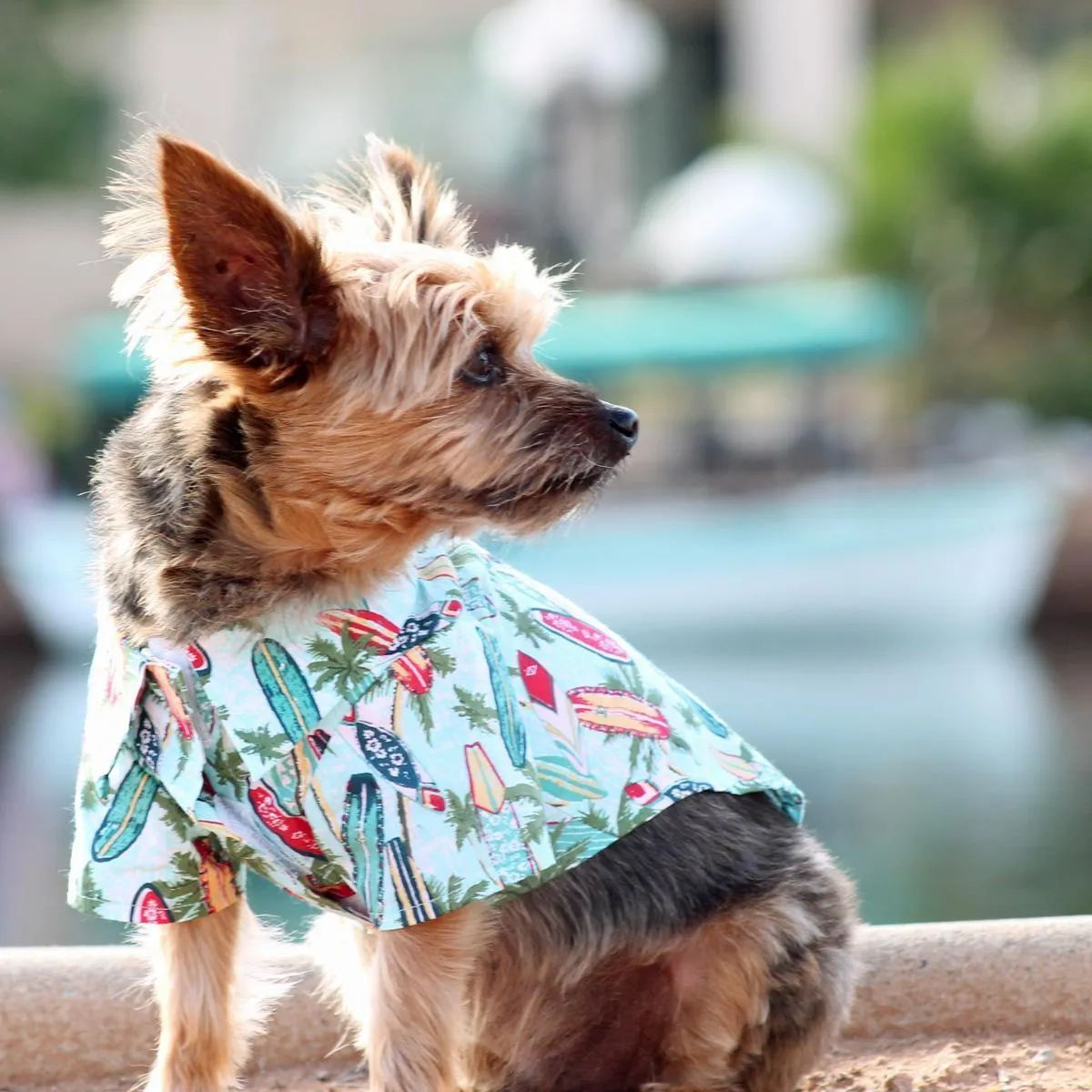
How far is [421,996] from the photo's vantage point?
11.3 ft

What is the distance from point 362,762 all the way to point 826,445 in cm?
1273

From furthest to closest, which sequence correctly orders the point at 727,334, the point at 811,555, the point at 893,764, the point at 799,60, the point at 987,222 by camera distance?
the point at 799,60, the point at 987,222, the point at 811,555, the point at 727,334, the point at 893,764

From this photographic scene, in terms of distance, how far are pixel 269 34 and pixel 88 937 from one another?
23536mm

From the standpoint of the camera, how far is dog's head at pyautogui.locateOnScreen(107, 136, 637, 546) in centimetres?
328

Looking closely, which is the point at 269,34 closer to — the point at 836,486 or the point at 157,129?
the point at 836,486

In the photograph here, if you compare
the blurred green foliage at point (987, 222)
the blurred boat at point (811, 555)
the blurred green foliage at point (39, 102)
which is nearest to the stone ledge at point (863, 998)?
the blurred boat at point (811, 555)

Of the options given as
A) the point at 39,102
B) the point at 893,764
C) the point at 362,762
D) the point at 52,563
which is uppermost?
the point at 39,102

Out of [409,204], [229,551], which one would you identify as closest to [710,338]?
[409,204]

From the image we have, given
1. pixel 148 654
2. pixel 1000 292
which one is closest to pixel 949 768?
pixel 148 654

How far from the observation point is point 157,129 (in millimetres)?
3176

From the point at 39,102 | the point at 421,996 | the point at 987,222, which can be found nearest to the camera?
the point at 421,996

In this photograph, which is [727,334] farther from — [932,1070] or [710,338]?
[932,1070]

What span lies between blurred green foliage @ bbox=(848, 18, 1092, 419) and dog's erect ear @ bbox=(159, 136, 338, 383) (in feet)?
57.9

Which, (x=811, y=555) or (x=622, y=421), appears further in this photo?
(x=811, y=555)
